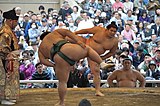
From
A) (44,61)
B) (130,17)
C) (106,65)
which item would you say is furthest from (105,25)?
(44,61)

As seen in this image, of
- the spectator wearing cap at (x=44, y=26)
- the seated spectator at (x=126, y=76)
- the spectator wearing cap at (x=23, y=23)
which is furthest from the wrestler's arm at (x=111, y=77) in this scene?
the spectator wearing cap at (x=23, y=23)

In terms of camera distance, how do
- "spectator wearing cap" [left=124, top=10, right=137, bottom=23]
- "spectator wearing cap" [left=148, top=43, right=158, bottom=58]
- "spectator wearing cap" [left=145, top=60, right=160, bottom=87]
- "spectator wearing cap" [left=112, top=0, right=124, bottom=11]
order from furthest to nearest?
"spectator wearing cap" [left=112, top=0, right=124, bottom=11], "spectator wearing cap" [left=124, top=10, right=137, bottom=23], "spectator wearing cap" [left=148, top=43, right=158, bottom=58], "spectator wearing cap" [left=145, top=60, right=160, bottom=87]

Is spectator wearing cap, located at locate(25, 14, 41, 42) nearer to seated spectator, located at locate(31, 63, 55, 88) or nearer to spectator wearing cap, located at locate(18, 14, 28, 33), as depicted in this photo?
spectator wearing cap, located at locate(18, 14, 28, 33)

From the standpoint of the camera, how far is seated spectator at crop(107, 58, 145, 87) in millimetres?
6531

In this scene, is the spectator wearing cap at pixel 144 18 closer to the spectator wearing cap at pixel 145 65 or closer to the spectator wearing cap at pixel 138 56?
the spectator wearing cap at pixel 138 56

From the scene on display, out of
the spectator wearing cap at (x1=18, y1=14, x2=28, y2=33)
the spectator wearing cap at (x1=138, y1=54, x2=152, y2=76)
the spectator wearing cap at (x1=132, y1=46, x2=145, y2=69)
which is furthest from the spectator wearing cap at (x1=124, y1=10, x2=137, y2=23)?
the spectator wearing cap at (x1=138, y1=54, x2=152, y2=76)

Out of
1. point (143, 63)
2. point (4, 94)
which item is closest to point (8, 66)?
point (4, 94)

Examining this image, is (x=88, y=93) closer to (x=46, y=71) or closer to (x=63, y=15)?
(x=46, y=71)

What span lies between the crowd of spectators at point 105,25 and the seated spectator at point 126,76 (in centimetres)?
49

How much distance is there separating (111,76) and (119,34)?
2772 millimetres

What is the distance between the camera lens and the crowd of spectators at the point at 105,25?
733 cm

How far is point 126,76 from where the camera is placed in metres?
6.55

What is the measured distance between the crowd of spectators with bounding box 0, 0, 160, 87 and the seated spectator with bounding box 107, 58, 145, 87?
1.60ft

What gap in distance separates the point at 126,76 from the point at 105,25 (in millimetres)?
3434
